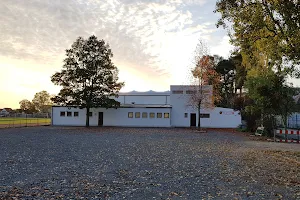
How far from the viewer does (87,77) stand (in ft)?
147

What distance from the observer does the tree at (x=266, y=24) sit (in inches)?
500

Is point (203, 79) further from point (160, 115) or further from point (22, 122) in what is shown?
point (22, 122)

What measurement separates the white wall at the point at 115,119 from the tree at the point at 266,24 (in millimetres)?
33009

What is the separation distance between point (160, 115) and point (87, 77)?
13271 mm

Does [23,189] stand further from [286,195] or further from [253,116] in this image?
[253,116]

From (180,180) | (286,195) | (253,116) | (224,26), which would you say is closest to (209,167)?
(180,180)

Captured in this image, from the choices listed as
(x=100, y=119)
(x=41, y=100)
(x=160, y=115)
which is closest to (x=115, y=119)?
(x=100, y=119)

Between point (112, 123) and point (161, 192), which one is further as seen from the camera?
point (112, 123)

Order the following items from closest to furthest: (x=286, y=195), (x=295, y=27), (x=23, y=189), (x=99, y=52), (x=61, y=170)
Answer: (x=286, y=195) → (x=23, y=189) → (x=61, y=170) → (x=295, y=27) → (x=99, y=52)

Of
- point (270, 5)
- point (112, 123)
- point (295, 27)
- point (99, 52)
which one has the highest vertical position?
point (99, 52)

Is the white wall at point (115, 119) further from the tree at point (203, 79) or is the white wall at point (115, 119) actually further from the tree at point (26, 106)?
the tree at point (26, 106)

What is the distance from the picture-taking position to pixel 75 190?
753 cm

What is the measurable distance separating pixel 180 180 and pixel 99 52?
129ft

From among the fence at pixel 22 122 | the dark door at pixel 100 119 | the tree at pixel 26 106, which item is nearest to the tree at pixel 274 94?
the dark door at pixel 100 119
